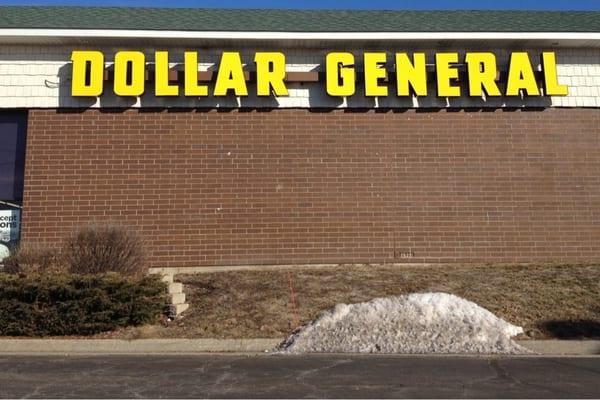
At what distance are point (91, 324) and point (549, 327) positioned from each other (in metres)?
7.90

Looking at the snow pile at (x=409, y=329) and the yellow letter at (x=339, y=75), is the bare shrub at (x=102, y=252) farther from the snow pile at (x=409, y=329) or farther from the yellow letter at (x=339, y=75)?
the yellow letter at (x=339, y=75)

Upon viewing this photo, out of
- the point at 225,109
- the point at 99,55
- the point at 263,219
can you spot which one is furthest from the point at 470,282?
the point at 99,55

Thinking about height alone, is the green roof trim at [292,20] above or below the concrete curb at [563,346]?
above

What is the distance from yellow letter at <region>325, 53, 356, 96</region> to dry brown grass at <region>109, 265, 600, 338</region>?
177 inches

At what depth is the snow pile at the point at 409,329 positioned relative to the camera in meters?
Result: 9.46

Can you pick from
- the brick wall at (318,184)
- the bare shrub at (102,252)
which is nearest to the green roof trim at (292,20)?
the brick wall at (318,184)

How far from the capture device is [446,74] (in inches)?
607

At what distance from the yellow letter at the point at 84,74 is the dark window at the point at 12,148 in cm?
171

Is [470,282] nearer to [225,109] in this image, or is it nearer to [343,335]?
[343,335]

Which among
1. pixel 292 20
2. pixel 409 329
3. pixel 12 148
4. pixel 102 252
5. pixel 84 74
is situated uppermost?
pixel 292 20

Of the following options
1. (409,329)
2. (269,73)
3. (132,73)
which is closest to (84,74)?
(132,73)

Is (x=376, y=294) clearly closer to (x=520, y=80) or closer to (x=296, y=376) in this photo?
(x=296, y=376)

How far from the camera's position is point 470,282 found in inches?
492

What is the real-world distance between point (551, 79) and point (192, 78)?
922cm
